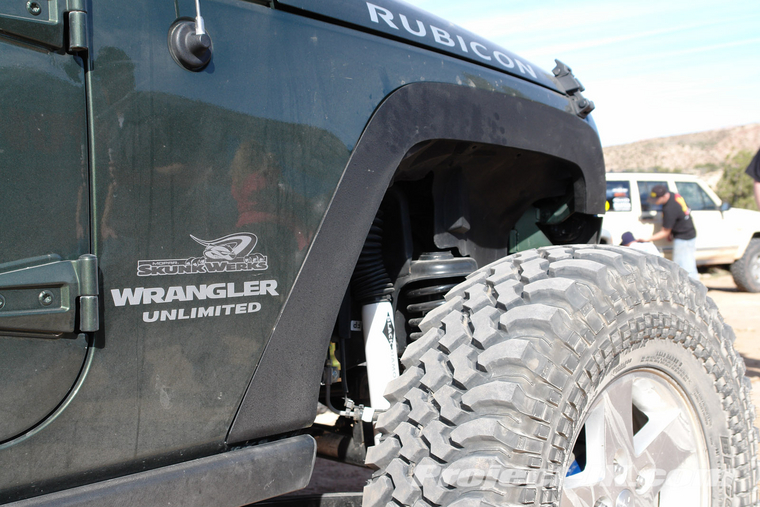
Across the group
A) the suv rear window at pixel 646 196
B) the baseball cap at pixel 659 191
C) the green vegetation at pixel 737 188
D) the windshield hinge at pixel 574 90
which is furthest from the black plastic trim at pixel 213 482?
the green vegetation at pixel 737 188

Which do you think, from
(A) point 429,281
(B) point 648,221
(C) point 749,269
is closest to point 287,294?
(A) point 429,281

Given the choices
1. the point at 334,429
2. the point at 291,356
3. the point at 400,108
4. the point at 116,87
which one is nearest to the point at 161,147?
the point at 116,87

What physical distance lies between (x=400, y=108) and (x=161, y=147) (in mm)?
656

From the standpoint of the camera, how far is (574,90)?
7.91 feet

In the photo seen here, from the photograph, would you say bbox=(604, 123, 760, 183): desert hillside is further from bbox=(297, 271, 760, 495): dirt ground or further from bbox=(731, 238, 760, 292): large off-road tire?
bbox=(297, 271, 760, 495): dirt ground

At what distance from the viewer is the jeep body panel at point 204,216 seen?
115cm

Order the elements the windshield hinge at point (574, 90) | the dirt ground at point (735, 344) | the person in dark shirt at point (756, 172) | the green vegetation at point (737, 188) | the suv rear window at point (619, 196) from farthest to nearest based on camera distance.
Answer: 1. the green vegetation at point (737, 188)
2. the suv rear window at point (619, 196)
3. the person in dark shirt at point (756, 172)
4. the dirt ground at point (735, 344)
5. the windshield hinge at point (574, 90)

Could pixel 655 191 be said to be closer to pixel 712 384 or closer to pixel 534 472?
pixel 712 384

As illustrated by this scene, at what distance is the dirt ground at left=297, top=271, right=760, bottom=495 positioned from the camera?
11.2 ft

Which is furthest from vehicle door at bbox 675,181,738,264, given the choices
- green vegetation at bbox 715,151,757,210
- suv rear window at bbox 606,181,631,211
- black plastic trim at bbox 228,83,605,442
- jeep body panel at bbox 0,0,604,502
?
jeep body panel at bbox 0,0,604,502

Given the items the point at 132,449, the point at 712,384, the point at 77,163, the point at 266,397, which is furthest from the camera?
the point at 712,384

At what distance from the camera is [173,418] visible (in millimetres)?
1296

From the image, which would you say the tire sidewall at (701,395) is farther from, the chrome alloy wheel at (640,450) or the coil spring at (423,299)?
the coil spring at (423,299)

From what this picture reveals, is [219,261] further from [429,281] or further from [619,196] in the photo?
[619,196]
